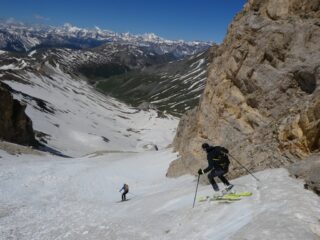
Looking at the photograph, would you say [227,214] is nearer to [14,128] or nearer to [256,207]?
[256,207]

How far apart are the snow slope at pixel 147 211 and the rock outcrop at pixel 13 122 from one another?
4153 centimetres

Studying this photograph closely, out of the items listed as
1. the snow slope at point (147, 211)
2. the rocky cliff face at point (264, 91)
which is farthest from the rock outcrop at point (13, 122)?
the rocky cliff face at point (264, 91)

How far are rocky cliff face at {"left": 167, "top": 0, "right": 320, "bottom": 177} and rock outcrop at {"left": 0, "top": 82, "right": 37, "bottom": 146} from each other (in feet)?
157

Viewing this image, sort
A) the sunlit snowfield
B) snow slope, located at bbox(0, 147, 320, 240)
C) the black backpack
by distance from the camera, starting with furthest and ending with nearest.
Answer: the black backpack < the sunlit snowfield < snow slope, located at bbox(0, 147, 320, 240)

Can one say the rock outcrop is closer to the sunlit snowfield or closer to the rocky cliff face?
the sunlit snowfield

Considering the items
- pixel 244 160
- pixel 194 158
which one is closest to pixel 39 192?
pixel 194 158

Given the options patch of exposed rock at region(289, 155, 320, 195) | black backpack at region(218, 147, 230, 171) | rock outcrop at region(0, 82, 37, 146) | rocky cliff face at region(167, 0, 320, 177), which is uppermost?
rock outcrop at region(0, 82, 37, 146)

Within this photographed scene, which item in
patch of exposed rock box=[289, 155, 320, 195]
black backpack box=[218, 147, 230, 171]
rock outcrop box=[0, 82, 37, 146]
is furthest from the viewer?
rock outcrop box=[0, 82, 37, 146]

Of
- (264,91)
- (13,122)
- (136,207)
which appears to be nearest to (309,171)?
(136,207)

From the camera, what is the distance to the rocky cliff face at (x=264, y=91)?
77.1 feet

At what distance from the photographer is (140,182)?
4075 cm

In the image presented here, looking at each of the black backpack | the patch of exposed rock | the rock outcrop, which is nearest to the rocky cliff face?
the patch of exposed rock

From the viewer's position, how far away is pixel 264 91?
106 feet

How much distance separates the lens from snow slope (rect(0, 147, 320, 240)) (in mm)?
14844
